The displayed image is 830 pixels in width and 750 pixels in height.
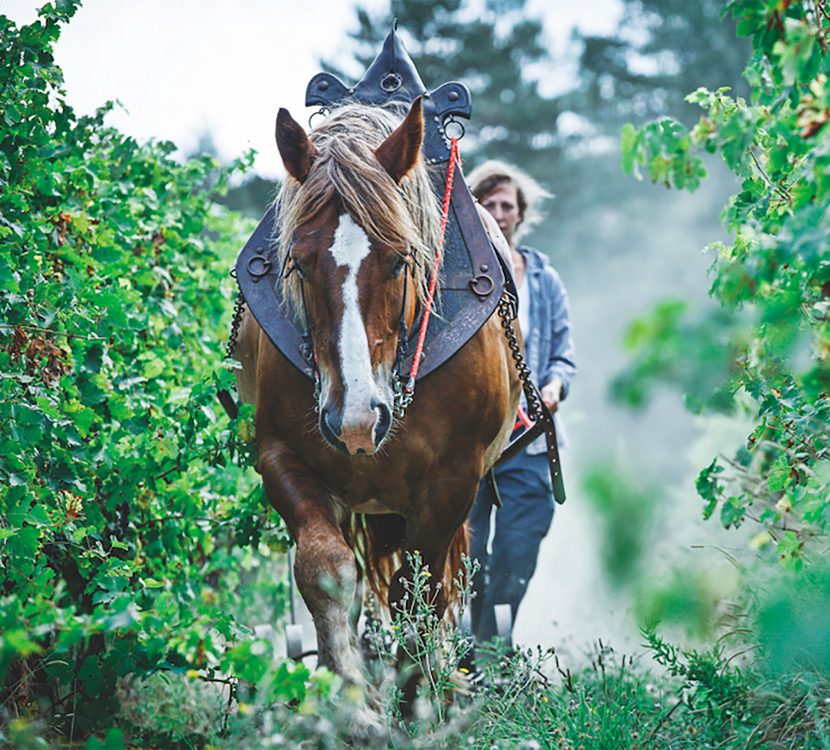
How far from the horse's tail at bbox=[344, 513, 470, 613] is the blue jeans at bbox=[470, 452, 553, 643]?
54 cm

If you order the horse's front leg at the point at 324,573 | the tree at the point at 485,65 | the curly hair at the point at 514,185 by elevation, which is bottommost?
the horse's front leg at the point at 324,573

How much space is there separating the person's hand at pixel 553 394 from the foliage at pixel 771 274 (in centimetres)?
96

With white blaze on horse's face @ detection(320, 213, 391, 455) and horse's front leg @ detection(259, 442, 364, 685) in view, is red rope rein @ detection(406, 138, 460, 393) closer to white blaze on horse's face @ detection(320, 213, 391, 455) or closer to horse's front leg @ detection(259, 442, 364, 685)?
white blaze on horse's face @ detection(320, 213, 391, 455)

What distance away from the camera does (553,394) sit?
15.3 feet

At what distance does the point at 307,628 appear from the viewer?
25.5 ft

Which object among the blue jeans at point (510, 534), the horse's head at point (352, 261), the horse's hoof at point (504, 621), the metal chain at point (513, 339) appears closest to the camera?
the horse's head at point (352, 261)

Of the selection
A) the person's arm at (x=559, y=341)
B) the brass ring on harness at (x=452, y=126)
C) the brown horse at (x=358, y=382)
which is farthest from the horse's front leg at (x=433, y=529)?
the person's arm at (x=559, y=341)

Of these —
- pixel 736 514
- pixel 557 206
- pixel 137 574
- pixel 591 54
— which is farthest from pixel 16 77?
pixel 591 54

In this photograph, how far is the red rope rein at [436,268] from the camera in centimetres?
307

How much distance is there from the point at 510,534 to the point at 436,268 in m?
1.74

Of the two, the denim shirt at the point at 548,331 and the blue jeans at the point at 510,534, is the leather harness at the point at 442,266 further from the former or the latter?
the denim shirt at the point at 548,331

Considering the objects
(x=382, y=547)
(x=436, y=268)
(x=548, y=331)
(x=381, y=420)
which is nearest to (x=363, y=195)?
(x=436, y=268)

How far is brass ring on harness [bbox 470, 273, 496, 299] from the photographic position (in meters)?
3.29

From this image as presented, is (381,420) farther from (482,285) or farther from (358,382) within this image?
(482,285)
